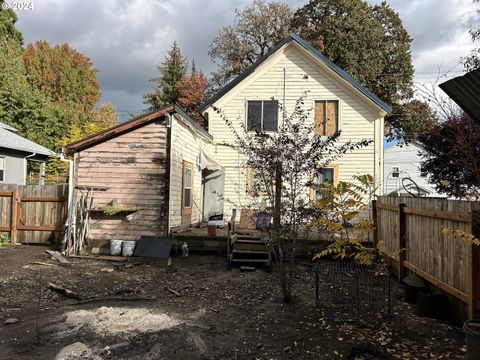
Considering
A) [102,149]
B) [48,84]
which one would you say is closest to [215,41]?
[48,84]

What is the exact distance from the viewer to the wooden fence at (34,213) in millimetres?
11125

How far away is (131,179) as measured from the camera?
10438mm

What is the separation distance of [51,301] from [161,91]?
3445 centimetres

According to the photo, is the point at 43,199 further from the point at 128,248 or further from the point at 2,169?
the point at 2,169

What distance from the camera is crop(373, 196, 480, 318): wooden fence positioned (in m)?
4.50

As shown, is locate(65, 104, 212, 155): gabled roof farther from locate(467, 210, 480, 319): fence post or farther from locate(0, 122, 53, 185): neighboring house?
locate(467, 210, 480, 319): fence post

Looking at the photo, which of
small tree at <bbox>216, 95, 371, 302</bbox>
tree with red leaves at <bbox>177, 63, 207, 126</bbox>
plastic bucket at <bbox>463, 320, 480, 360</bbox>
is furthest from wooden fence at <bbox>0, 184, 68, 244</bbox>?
tree with red leaves at <bbox>177, 63, 207, 126</bbox>

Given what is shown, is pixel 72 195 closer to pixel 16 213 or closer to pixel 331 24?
pixel 16 213

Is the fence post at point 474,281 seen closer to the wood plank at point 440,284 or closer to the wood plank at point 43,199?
the wood plank at point 440,284

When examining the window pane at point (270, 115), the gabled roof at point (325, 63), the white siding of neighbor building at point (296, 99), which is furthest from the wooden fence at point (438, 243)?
the window pane at point (270, 115)

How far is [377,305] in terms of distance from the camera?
19.4 ft

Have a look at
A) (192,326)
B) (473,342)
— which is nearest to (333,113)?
(192,326)

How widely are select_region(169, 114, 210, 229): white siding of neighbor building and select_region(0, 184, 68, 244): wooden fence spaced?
3.31m

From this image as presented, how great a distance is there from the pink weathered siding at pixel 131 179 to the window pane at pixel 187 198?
1.40 metres
